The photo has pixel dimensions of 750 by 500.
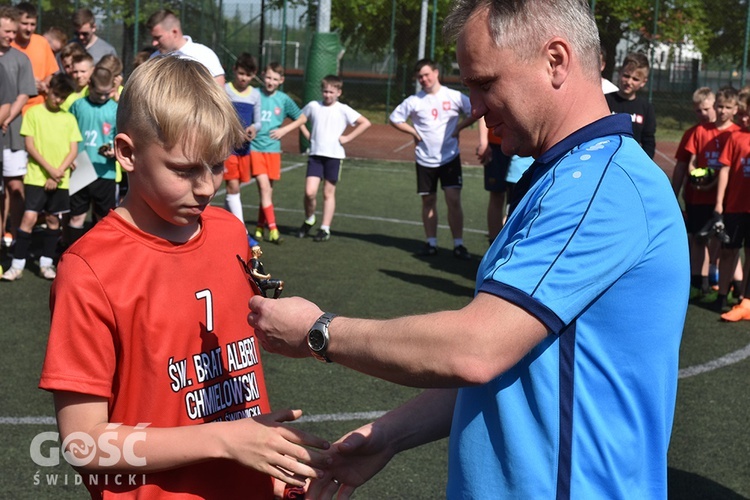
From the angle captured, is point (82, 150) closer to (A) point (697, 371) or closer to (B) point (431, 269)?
(B) point (431, 269)

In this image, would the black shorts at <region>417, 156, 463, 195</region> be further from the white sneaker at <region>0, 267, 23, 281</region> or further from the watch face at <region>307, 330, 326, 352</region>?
the watch face at <region>307, 330, 326, 352</region>

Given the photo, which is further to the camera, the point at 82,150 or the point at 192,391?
the point at 82,150

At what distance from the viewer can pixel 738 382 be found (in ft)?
23.3

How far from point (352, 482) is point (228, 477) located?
0.33 metres

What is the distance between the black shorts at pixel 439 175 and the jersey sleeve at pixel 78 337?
9.68 m

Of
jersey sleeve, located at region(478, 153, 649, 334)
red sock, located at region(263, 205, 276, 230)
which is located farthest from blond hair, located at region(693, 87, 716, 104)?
jersey sleeve, located at region(478, 153, 649, 334)

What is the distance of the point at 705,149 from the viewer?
990cm

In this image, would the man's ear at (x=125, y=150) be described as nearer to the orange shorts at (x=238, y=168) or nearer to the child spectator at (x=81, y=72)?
the child spectator at (x=81, y=72)

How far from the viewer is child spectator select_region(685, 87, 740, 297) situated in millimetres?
9727

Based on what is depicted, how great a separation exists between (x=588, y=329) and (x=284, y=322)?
69cm

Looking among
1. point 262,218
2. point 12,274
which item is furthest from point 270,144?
point 12,274

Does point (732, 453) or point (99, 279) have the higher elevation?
point (99, 279)

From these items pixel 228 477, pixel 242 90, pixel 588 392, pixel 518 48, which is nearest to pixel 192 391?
pixel 228 477

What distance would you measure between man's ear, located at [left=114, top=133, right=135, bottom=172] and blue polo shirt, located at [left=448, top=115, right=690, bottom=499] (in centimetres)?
96
